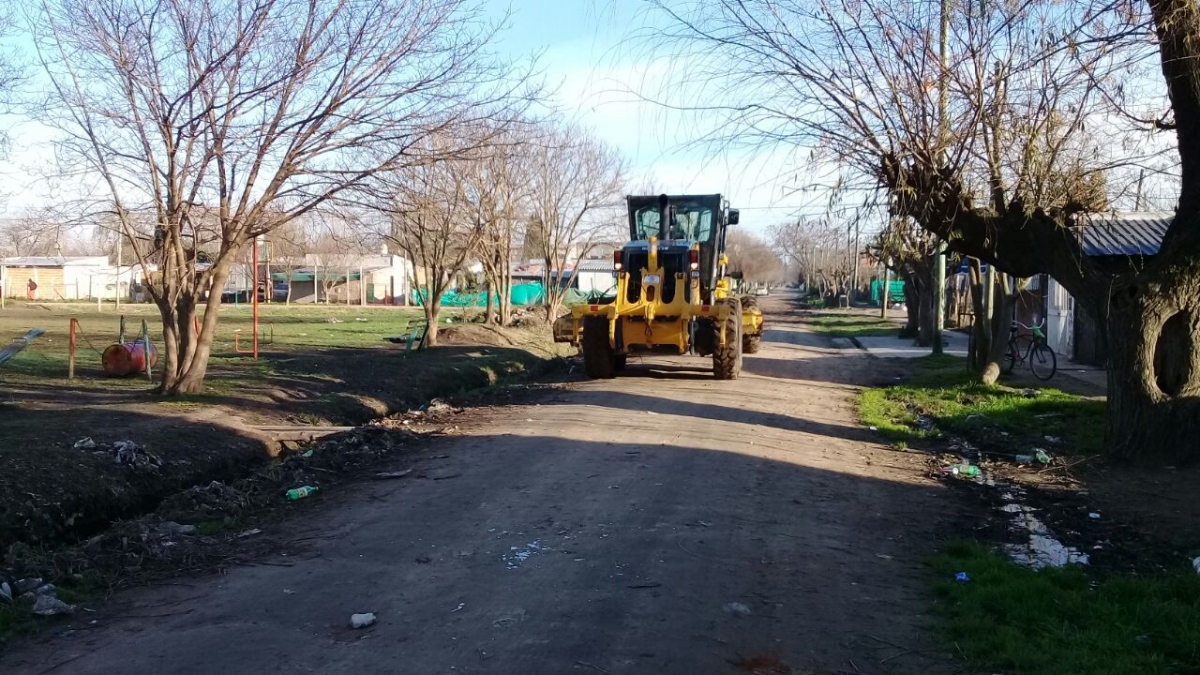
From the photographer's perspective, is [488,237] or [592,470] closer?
[592,470]

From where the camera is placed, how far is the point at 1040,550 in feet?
25.3

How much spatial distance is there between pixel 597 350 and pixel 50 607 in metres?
13.8

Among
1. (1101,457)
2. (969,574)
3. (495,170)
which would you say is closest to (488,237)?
(495,170)

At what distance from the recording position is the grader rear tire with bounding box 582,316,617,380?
1911cm

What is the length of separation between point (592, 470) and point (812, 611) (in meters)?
4.41

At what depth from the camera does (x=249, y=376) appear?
675 inches

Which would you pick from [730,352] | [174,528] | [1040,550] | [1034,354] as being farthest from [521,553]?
[1034,354]

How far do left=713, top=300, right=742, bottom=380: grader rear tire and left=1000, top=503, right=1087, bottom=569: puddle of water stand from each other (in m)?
10.2

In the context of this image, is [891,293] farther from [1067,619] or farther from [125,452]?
[1067,619]

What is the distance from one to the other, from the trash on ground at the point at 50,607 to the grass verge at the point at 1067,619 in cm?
519

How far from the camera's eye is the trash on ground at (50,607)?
19.5ft

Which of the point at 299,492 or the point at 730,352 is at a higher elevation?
the point at 730,352

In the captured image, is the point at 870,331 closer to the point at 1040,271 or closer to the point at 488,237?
the point at 488,237

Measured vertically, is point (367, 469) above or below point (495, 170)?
below
